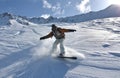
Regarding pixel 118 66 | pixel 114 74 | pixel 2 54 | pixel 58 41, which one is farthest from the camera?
pixel 2 54

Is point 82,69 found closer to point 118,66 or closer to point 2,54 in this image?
point 118,66

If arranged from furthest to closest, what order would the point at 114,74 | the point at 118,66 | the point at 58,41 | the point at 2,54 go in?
the point at 2,54
the point at 58,41
the point at 118,66
the point at 114,74

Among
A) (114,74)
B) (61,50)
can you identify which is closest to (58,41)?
(61,50)

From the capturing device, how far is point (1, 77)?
444 inches

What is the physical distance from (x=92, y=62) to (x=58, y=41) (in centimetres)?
236

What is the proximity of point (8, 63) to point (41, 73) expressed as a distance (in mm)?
3096

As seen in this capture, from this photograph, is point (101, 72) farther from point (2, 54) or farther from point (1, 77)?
point (2, 54)

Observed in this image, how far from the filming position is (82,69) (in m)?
11.2

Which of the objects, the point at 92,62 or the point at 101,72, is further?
the point at 92,62

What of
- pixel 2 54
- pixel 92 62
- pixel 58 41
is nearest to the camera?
pixel 92 62

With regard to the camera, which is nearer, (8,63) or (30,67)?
(30,67)

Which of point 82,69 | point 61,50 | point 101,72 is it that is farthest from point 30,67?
point 101,72

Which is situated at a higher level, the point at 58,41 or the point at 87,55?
the point at 58,41

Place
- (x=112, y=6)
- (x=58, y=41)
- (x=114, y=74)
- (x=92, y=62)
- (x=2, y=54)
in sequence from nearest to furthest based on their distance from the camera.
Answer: (x=114, y=74), (x=92, y=62), (x=58, y=41), (x=2, y=54), (x=112, y=6)
